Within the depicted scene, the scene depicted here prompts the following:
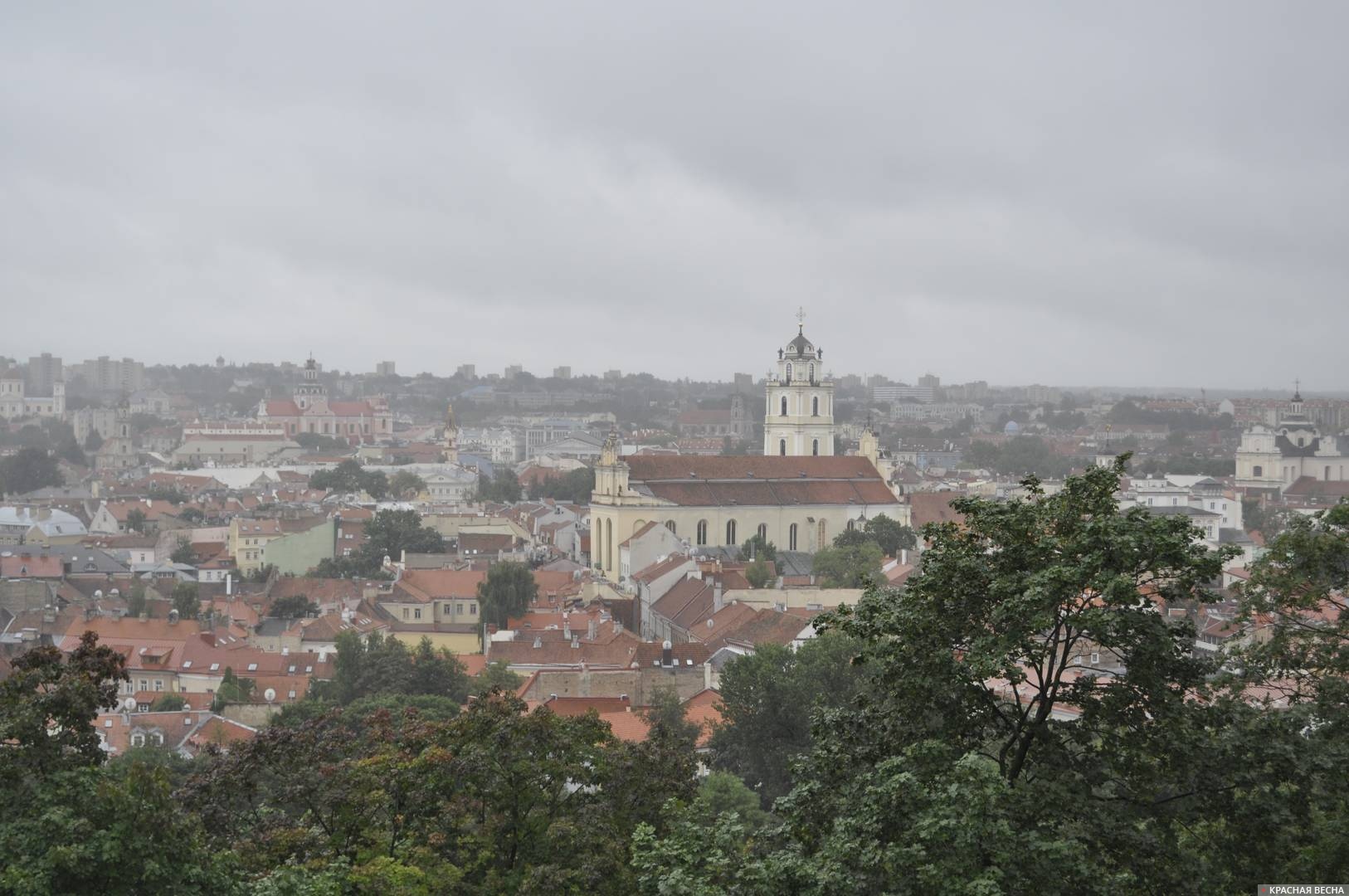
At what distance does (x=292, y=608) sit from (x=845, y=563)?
1878 centimetres

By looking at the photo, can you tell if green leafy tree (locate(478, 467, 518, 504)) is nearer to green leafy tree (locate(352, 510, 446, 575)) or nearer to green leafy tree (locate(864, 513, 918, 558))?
green leafy tree (locate(352, 510, 446, 575))

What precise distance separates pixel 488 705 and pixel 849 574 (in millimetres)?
38048

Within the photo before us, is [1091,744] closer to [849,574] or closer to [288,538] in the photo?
[849,574]

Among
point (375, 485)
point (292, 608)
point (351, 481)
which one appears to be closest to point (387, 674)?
point (292, 608)

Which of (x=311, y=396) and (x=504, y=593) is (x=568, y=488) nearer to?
(x=504, y=593)

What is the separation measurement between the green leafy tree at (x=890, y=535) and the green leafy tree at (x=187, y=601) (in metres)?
24.6

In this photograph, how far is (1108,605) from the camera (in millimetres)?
11828

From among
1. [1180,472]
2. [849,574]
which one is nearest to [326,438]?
[1180,472]

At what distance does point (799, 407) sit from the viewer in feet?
268

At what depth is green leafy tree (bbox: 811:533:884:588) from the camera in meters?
53.8

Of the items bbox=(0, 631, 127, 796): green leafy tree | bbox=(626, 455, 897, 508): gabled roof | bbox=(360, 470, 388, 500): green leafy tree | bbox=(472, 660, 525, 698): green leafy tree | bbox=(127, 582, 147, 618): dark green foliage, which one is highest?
bbox=(0, 631, 127, 796): green leafy tree

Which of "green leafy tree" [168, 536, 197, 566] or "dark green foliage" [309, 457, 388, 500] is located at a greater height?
"dark green foliage" [309, 457, 388, 500]

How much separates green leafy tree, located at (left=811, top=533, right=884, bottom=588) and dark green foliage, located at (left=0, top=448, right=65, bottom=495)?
7411cm

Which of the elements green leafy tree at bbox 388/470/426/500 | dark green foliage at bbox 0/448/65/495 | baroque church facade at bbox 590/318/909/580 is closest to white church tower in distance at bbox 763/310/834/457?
baroque church facade at bbox 590/318/909/580
